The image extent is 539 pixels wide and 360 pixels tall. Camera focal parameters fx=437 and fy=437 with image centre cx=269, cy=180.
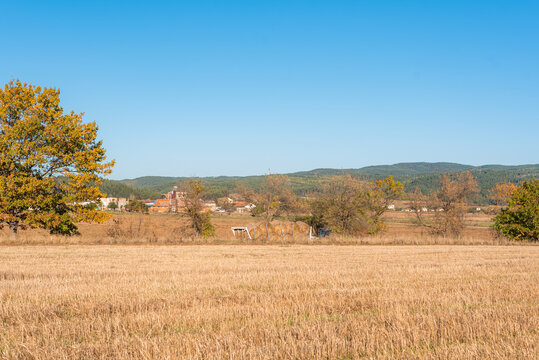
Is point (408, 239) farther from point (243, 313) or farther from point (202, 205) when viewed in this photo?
point (243, 313)

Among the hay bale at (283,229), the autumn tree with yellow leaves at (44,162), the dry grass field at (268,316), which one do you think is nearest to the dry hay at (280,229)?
the hay bale at (283,229)

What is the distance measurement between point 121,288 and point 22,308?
2604 mm

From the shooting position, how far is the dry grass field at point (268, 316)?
216 inches

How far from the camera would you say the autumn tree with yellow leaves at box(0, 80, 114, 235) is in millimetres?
27484

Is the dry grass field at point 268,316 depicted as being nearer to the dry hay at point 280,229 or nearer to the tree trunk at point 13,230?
the tree trunk at point 13,230

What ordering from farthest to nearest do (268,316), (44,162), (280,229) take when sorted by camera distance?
(280,229) → (44,162) → (268,316)

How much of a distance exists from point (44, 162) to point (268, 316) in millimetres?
26054

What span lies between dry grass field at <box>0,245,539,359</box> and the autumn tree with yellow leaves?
16235mm

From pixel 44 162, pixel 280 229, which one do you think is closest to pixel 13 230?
pixel 44 162

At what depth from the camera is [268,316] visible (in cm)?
757

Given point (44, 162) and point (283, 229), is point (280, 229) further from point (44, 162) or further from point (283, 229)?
point (44, 162)

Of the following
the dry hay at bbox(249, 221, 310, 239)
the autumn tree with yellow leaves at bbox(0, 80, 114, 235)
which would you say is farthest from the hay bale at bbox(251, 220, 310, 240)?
the autumn tree with yellow leaves at bbox(0, 80, 114, 235)

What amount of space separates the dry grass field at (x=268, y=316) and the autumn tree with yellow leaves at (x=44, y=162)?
16235 millimetres

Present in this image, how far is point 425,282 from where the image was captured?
1188cm
